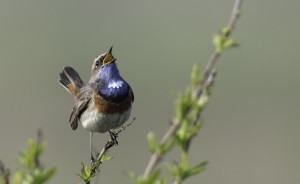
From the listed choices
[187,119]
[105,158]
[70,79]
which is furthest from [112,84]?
[187,119]

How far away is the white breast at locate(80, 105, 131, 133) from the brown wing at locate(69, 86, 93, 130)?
8cm

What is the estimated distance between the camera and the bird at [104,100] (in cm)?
749

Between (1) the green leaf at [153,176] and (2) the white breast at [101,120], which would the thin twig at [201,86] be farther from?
(2) the white breast at [101,120]

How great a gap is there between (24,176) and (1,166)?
0.06 metres

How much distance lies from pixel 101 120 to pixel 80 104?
0.59m

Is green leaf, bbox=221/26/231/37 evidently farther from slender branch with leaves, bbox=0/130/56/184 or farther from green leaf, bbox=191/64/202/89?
slender branch with leaves, bbox=0/130/56/184

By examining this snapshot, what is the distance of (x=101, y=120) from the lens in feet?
26.1

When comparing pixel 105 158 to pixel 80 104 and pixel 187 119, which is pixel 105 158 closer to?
pixel 187 119

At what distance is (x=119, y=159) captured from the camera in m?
45.1

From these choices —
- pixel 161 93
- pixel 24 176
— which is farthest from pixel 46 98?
pixel 24 176

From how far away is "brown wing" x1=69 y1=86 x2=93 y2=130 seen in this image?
8375 millimetres

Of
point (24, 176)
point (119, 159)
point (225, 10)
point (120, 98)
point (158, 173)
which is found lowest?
point (158, 173)

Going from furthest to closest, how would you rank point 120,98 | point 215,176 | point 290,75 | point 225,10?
point 225,10 < point 290,75 < point 215,176 < point 120,98

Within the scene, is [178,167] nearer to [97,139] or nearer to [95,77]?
[95,77]
